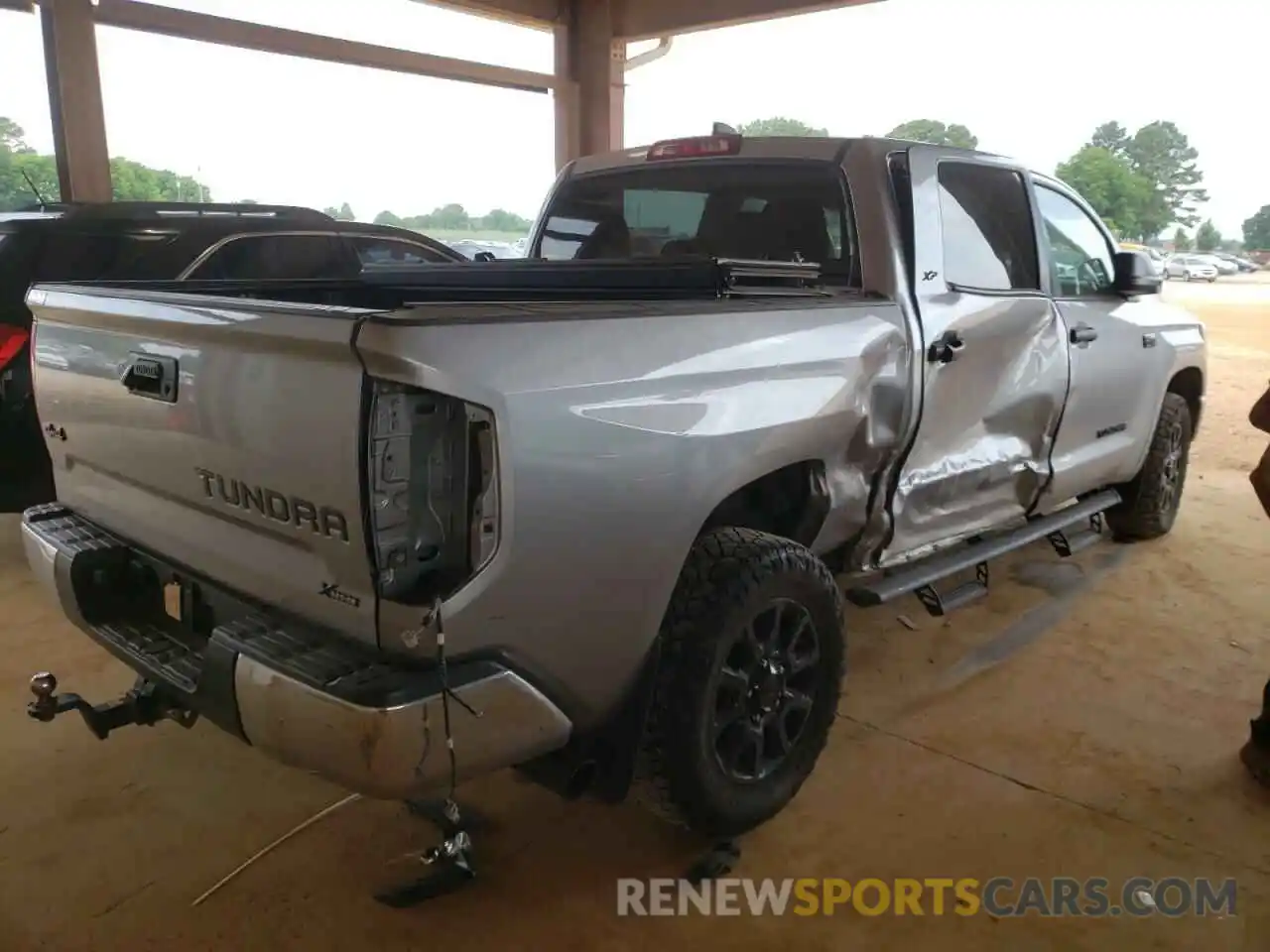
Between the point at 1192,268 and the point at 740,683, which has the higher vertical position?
the point at 1192,268

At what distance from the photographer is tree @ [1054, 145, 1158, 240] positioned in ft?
34.2

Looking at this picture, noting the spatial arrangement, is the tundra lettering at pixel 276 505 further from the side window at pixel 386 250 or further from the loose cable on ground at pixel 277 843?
the side window at pixel 386 250

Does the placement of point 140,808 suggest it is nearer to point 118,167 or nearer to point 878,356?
point 878,356

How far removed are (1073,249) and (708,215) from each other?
173 cm

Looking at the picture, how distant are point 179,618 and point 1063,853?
2339mm

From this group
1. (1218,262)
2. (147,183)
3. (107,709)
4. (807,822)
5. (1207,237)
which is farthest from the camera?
(1218,262)

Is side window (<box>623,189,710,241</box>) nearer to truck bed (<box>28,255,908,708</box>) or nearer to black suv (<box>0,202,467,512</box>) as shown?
truck bed (<box>28,255,908,708</box>)

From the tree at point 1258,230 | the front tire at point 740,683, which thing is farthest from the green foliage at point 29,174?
the tree at point 1258,230

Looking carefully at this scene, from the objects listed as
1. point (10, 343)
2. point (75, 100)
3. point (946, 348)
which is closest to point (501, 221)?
point (75, 100)

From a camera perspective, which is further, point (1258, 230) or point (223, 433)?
point (1258, 230)

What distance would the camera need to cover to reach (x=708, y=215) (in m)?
3.56

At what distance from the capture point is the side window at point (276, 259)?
5.29 m

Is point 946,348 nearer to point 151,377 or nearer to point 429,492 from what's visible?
point 429,492

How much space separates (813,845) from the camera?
258 cm
